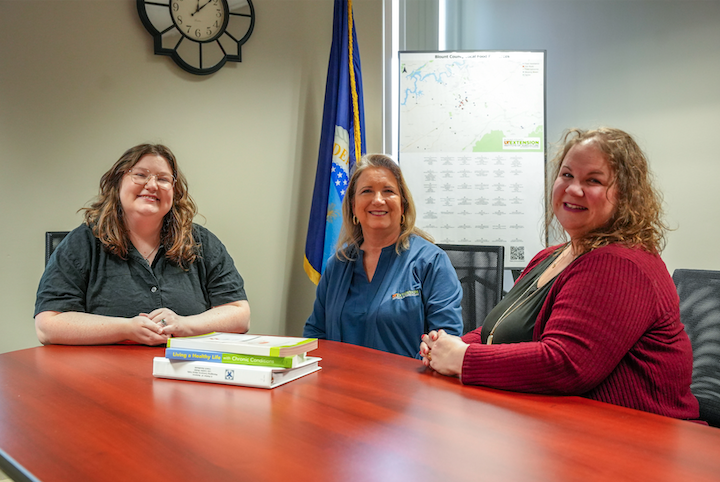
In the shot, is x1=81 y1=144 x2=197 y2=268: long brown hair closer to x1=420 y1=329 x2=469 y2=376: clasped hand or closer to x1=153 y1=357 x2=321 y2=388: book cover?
x1=153 y1=357 x2=321 y2=388: book cover

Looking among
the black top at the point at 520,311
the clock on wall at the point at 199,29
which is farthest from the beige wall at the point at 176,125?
the black top at the point at 520,311

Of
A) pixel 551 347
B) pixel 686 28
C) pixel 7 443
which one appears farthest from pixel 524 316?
pixel 686 28

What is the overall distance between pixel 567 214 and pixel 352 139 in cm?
198

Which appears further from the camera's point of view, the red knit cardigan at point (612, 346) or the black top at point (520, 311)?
the black top at point (520, 311)

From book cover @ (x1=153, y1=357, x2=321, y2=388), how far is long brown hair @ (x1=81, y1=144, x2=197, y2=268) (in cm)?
68

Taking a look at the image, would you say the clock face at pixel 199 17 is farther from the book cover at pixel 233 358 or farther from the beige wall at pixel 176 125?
the book cover at pixel 233 358

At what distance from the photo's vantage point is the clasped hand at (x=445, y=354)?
126 cm

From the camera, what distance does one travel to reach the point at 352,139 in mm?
3184

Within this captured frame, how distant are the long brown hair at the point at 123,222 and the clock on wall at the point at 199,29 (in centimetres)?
116

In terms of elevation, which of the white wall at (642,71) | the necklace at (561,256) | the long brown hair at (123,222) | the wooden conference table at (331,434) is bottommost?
the wooden conference table at (331,434)

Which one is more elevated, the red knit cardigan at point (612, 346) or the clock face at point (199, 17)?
the clock face at point (199, 17)

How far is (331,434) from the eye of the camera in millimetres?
930

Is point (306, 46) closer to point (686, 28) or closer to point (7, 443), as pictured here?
point (686, 28)

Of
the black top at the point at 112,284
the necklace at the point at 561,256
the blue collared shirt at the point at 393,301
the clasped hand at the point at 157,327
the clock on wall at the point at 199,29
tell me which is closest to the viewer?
the necklace at the point at 561,256
